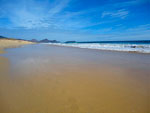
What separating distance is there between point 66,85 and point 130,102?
55.5 inches

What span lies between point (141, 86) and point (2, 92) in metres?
3.24

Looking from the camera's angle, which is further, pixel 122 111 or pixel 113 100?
pixel 113 100

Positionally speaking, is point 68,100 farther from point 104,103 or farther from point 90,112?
point 104,103

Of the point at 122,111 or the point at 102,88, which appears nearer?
the point at 122,111

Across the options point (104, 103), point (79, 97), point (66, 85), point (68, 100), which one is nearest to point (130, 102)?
point (104, 103)

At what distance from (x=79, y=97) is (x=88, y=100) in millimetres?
189

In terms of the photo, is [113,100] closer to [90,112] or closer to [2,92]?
[90,112]

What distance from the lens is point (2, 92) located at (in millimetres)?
1834

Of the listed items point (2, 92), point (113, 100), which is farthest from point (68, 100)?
point (2, 92)

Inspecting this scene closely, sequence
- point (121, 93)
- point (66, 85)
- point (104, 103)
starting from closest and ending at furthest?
point (104, 103) < point (121, 93) < point (66, 85)

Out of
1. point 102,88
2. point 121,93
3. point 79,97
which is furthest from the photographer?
point 102,88

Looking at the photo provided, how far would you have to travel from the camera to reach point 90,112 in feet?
4.58

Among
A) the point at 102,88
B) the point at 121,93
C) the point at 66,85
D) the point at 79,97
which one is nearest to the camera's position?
the point at 79,97

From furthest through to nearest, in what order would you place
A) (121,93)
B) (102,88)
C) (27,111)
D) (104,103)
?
1. (102,88)
2. (121,93)
3. (104,103)
4. (27,111)
